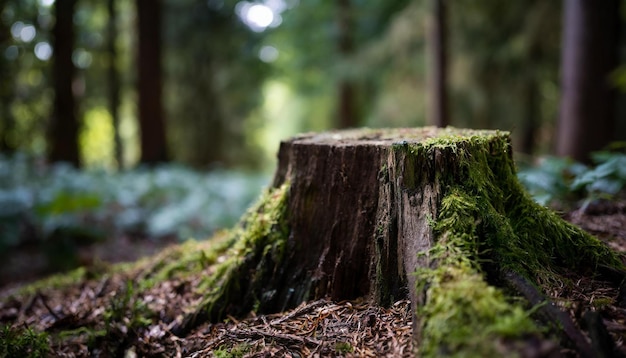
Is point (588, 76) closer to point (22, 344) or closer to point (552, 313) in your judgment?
point (552, 313)

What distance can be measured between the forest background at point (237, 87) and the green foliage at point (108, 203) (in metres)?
0.03

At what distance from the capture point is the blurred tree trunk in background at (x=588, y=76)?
568cm

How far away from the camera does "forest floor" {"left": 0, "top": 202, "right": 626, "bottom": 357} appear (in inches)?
74.2

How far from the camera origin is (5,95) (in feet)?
34.6

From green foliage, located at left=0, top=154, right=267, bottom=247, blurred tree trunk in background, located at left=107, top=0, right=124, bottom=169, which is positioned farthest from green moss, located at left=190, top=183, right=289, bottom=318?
blurred tree trunk in background, located at left=107, top=0, right=124, bottom=169

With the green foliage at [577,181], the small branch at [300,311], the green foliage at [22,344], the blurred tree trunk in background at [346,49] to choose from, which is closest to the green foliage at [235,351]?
the small branch at [300,311]

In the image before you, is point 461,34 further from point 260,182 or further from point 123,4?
point 123,4

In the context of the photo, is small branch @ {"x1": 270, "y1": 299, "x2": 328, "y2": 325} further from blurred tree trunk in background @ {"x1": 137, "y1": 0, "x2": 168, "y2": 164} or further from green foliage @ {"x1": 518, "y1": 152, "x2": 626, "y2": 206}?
blurred tree trunk in background @ {"x1": 137, "y1": 0, "x2": 168, "y2": 164}

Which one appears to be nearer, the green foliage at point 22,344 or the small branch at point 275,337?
the small branch at point 275,337

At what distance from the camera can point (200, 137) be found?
1484 cm

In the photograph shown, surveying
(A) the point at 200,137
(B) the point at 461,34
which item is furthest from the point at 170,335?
(A) the point at 200,137

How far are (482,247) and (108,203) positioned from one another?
22.9 feet

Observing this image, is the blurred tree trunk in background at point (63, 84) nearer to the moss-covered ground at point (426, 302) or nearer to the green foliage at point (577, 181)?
the moss-covered ground at point (426, 302)

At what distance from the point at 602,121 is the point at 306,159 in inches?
192
